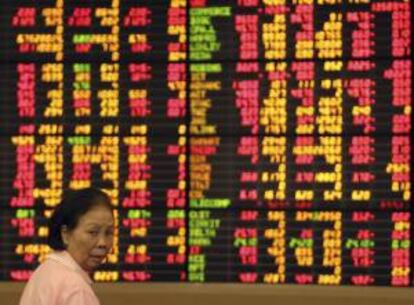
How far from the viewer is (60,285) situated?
7.22 feet

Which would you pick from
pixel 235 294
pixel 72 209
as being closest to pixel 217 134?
pixel 235 294

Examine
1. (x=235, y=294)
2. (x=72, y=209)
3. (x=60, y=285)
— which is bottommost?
(x=235, y=294)

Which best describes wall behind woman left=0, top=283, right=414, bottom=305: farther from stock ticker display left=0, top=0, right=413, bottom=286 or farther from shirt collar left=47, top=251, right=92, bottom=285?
shirt collar left=47, top=251, right=92, bottom=285

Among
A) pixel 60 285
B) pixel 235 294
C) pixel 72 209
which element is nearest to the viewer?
pixel 60 285

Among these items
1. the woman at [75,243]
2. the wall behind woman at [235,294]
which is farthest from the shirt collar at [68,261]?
the wall behind woman at [235,294]

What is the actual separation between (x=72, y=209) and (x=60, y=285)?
185 millimetres

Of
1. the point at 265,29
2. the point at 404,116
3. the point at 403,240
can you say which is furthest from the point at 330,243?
the point at 265,29

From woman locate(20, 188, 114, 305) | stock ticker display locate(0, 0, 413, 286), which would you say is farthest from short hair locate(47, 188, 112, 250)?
stock ticker display locate(0, 0, 413, 286)

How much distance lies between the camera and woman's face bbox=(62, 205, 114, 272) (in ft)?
7.51

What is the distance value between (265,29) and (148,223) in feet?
3.05

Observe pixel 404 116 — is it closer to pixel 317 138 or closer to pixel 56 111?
pixel 317 138

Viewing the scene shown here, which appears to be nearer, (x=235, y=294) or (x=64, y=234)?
(x=64, y=234)

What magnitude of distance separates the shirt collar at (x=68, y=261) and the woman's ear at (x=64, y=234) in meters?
0.02

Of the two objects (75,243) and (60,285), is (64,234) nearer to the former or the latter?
(75,243)
